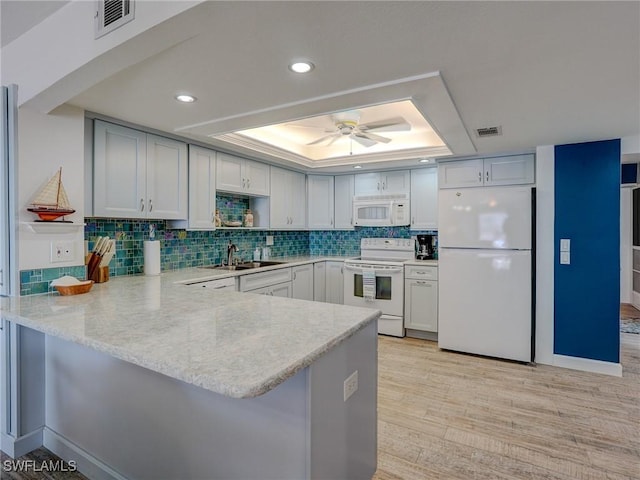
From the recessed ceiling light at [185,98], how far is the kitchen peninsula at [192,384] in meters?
1.21

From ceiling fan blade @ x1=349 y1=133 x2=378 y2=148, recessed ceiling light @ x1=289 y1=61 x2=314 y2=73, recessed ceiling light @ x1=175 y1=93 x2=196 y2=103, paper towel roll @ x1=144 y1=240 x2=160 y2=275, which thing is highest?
ceiling fan blade @ x1=349 y1=133 x2=378 y2=148

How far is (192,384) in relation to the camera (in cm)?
112

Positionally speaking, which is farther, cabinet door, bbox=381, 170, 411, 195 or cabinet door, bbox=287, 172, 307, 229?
cabinet door, bbox=287, 172, 307, 229

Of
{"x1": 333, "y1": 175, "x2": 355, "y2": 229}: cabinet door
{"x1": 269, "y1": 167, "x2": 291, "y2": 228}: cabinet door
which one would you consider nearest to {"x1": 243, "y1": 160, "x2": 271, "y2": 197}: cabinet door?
{"x1": 269, "y1": 167, "x2": 291, "y2": 228}: cabinet door

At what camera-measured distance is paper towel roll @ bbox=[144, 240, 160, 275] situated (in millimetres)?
3066

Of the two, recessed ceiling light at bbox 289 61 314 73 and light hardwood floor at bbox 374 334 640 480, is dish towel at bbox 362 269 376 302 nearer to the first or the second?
light hardwood floor at bbox 374 334 640 480

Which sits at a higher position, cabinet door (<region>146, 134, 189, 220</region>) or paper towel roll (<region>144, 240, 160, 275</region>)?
cabinet door (<region>146, 134, 189, 220</region>)

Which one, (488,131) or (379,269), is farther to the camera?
(379,269)

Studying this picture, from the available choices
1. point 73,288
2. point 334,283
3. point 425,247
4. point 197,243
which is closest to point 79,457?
point 73,288

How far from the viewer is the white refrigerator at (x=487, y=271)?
340cm

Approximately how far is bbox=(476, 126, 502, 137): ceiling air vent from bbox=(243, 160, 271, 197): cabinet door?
2.36 m

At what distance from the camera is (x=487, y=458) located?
2025 millimetres

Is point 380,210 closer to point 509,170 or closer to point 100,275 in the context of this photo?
point 509,170

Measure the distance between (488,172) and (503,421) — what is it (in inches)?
97.9
